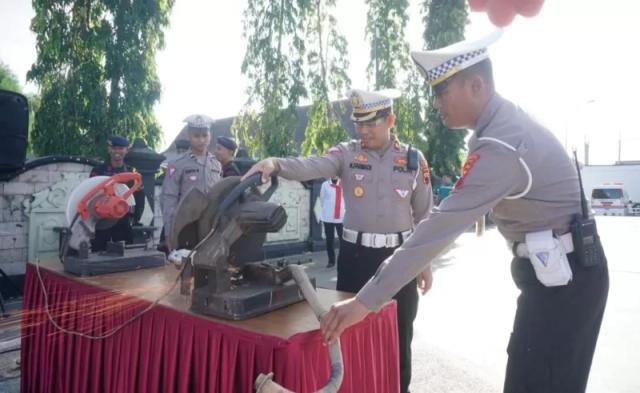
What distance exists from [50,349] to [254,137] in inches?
330

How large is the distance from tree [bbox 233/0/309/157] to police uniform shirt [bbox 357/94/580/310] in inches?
353

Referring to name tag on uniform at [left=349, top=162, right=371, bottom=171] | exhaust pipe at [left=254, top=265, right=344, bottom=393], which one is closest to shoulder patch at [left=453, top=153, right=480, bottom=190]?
exhaust pipe at [left=254, top=265, right=344, bottom=393]

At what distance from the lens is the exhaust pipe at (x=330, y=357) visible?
1.27 metres

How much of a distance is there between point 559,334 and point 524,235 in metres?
0.35

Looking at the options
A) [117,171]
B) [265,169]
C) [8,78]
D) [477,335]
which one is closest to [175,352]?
[265,169]

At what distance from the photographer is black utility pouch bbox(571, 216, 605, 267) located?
1.52m

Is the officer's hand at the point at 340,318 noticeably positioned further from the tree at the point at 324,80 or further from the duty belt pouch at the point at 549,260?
the tree at the point at 324,80

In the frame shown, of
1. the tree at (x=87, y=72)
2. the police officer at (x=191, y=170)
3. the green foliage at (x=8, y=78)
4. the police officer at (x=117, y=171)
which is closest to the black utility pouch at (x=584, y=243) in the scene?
the police officer at (x=191, y=170)

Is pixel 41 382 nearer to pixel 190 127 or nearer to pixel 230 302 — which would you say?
pixel 230 302

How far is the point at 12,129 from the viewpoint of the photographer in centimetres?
344

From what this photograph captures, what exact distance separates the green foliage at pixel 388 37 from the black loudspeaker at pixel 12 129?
10.3 metres

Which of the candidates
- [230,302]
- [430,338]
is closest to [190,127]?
[430,338]

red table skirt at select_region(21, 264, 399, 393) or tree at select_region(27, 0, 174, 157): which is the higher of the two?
tree at select_region(27, 0, 174, 157)

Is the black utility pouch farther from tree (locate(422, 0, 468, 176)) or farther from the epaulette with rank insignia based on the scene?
tree (locate(422, 0, 468, 176))
